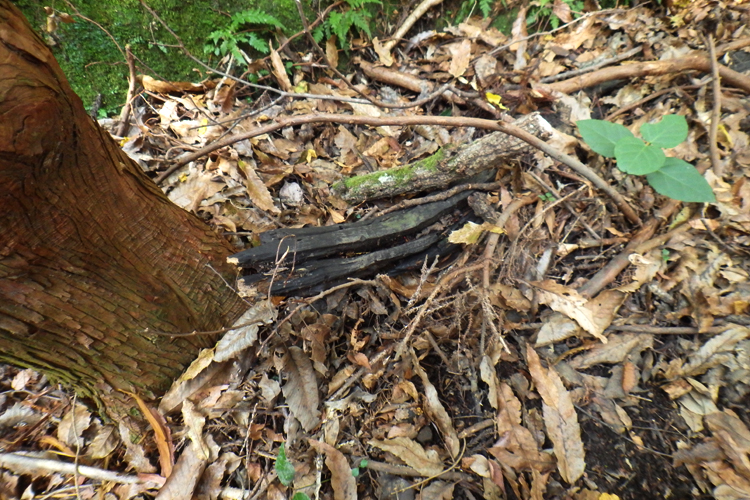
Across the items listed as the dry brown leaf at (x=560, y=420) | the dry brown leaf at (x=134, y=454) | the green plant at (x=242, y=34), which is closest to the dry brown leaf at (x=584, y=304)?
the dry brown leaf at (x=560, y=420)

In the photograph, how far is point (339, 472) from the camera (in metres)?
1.79

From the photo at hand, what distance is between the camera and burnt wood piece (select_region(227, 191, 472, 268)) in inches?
79.7

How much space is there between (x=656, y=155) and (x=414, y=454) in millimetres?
2037

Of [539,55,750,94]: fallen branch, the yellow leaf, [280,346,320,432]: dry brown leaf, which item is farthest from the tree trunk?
[539,55,750,94]: fallen branch

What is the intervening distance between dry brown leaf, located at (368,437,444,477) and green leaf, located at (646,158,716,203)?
6.06ft

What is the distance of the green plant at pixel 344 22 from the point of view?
123 inches

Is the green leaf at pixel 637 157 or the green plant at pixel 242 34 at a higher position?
the green plant at pixel 242 34

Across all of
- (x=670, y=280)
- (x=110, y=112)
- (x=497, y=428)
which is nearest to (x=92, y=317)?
(x=497, y=428)

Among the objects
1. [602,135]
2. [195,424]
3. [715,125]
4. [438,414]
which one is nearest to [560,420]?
[438,414]

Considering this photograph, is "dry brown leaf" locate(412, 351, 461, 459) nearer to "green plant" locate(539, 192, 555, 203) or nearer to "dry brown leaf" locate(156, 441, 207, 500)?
"dry brown leaf" locate(156, 441, 207, 500)

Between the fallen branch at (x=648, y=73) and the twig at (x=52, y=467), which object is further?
the fallen branch at (x=648, y=73)

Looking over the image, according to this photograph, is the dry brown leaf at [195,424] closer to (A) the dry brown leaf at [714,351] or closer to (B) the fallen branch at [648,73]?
(A) the dry brown leaf at [714,351]

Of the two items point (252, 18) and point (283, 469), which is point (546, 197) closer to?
point (283, 469)

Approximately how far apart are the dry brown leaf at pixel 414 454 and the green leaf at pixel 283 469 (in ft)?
1.38
